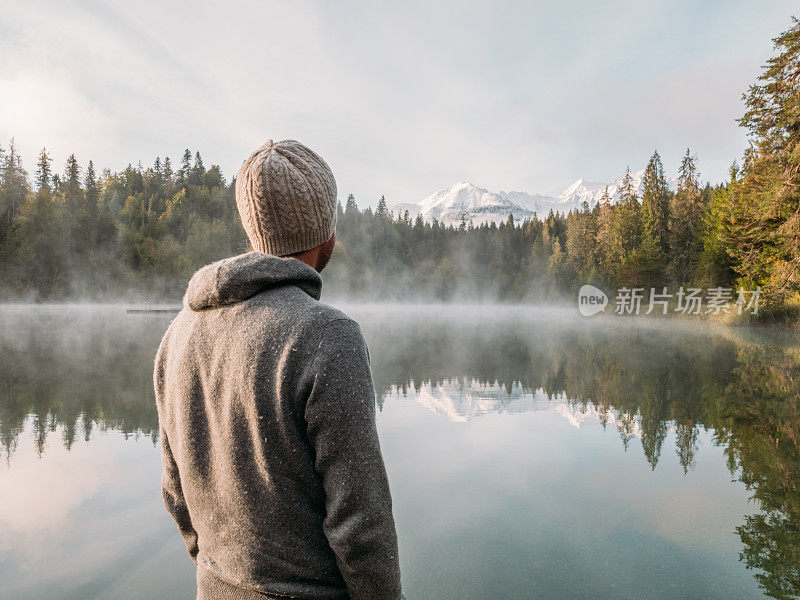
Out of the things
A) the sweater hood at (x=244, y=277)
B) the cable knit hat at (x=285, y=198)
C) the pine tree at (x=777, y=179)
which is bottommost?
the sweater hood at (x=244, y=277)

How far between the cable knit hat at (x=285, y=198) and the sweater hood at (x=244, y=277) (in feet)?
0.45

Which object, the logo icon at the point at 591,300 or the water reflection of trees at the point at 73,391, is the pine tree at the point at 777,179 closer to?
the water reflection of trees at the point at 73,391

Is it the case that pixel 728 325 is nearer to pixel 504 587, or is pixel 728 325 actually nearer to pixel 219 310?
pixel 504 587

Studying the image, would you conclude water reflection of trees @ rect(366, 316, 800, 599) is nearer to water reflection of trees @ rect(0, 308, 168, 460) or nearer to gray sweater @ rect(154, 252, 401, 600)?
gray sweater @ rect(154, 252, 401, 600)

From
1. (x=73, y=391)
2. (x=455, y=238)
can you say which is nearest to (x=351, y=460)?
(x=73, y=391)

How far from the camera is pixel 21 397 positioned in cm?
916

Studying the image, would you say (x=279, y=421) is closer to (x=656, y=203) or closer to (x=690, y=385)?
(x=690, y=385)

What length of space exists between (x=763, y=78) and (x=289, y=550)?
83.3 ft

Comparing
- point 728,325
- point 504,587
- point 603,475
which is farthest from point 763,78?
point 504,587

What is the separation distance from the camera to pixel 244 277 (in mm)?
1197

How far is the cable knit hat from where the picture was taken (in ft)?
4.32

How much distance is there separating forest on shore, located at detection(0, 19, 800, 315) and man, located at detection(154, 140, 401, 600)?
22069mm

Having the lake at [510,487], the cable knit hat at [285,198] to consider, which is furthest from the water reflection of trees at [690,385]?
the cable knit hat at [285,198]

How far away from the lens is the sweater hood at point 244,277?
1.20 metres
